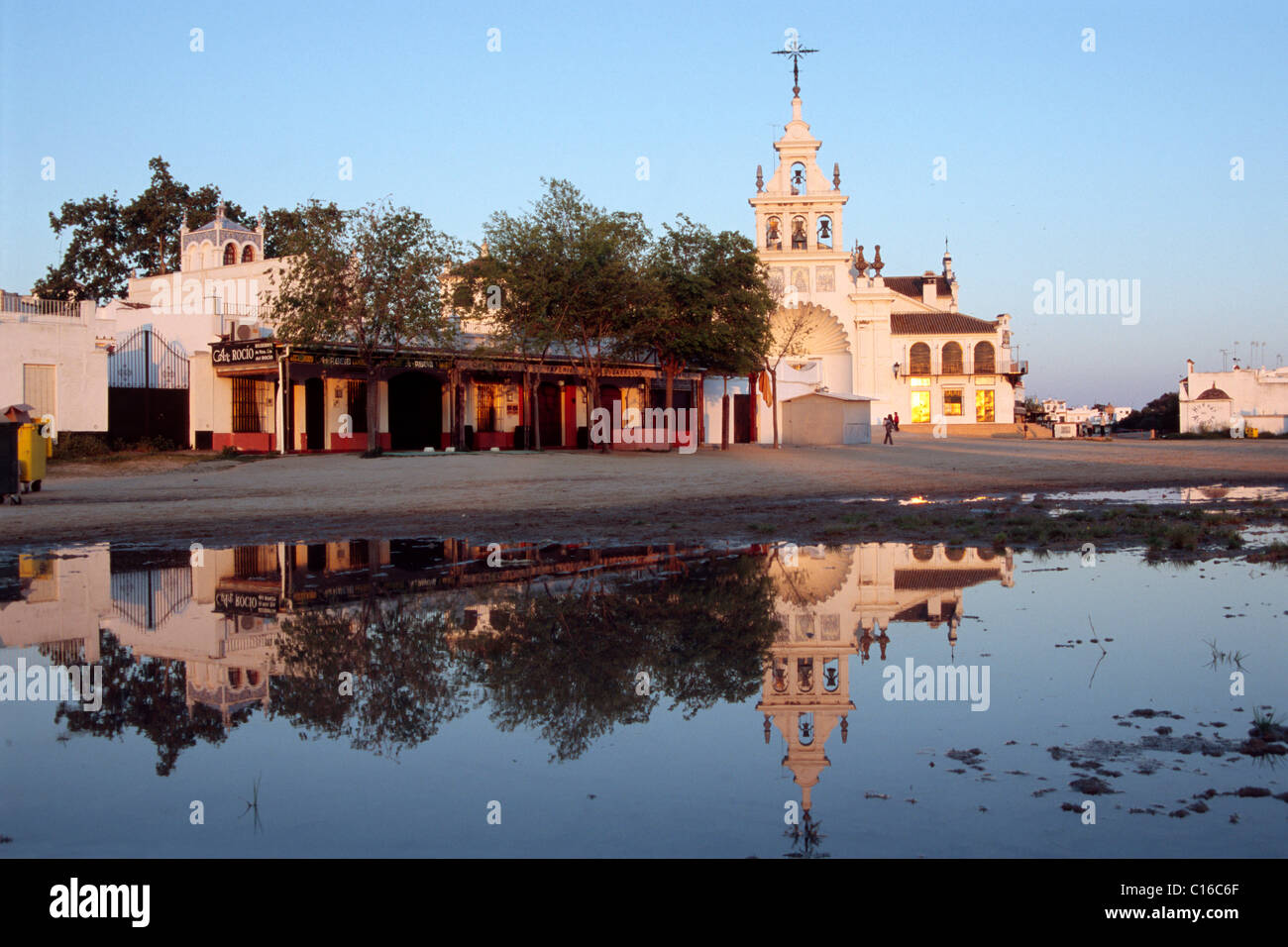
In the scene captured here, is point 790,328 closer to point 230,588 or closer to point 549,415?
point 549,415

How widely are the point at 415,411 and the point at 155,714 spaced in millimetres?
35493

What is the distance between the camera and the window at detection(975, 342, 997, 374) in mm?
73312

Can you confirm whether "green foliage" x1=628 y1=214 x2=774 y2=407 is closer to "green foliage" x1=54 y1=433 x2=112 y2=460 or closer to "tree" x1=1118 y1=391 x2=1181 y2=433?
"green foliage" x1=54 y1=433 x2=112 y2=460

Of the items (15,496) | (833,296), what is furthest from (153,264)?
(15,496)

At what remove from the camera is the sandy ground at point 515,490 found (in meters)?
13.5

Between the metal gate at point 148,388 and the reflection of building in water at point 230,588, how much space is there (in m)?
24.2

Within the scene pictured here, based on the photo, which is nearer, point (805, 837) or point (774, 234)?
point (805, 837)

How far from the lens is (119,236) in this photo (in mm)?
66750

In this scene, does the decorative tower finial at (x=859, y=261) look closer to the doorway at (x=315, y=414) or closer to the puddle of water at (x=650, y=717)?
the doorway at (x=315, y=414)

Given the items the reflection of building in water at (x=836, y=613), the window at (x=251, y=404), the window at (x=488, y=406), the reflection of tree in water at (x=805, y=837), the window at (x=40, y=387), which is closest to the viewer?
the reflection of tree in water at (x=805, y=837)

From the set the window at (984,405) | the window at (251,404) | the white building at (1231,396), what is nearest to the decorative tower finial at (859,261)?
the window at (984,405)

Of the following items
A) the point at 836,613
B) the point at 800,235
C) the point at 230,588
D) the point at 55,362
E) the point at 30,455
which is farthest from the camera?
the point at 800,235

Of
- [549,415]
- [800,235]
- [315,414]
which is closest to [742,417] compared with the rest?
[800,235]
